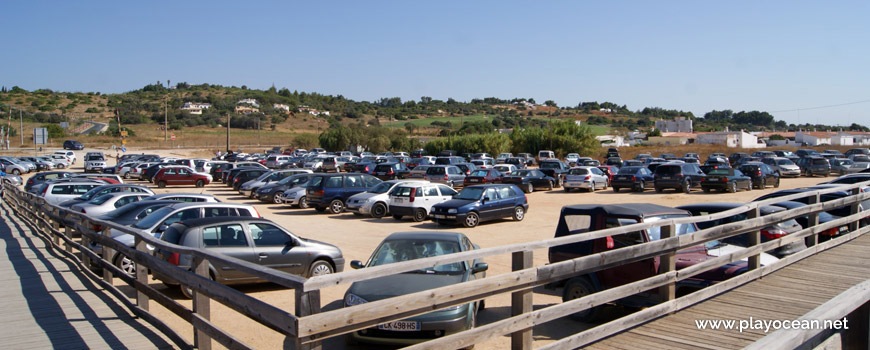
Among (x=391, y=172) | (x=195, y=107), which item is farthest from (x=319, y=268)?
(x=195, y=107)

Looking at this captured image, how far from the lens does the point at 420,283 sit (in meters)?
7.91

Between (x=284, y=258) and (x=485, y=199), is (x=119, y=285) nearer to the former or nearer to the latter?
(x=284, y=258)

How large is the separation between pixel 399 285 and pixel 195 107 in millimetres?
179012

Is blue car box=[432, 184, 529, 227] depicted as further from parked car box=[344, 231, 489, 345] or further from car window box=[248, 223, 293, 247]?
parked car box=[344, 231, 489, 345]

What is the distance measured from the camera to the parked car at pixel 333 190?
25.9 meters

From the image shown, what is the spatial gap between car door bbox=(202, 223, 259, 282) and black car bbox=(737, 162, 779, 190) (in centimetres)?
3350

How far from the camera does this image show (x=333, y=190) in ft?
85.3

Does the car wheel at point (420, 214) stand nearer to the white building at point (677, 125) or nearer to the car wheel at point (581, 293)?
the car wheel at point (581, 293)

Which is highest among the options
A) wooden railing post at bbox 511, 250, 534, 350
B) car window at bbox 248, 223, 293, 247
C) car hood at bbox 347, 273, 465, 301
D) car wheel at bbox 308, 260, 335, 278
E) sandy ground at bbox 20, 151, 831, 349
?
wooden railing post at bbox 511, 250, 534, 350

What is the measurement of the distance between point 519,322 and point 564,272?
0.64 meters

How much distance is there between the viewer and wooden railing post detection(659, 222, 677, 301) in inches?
240

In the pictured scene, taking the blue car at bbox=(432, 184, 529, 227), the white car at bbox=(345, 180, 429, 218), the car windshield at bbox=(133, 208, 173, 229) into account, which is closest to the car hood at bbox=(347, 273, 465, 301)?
the car windshield at bbox=(133, 208, 173, 229)

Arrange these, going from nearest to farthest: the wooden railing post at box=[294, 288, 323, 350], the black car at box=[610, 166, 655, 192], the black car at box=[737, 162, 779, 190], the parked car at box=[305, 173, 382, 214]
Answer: the wooden railing post at box=[294, 288, 323, 350], the parked car at box=[305, 173, 382, 214], the black car at box=[610, 166, 655, 192], the black car at box=[737, 162, 779, 190]

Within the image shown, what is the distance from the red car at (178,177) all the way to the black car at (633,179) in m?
25.8
